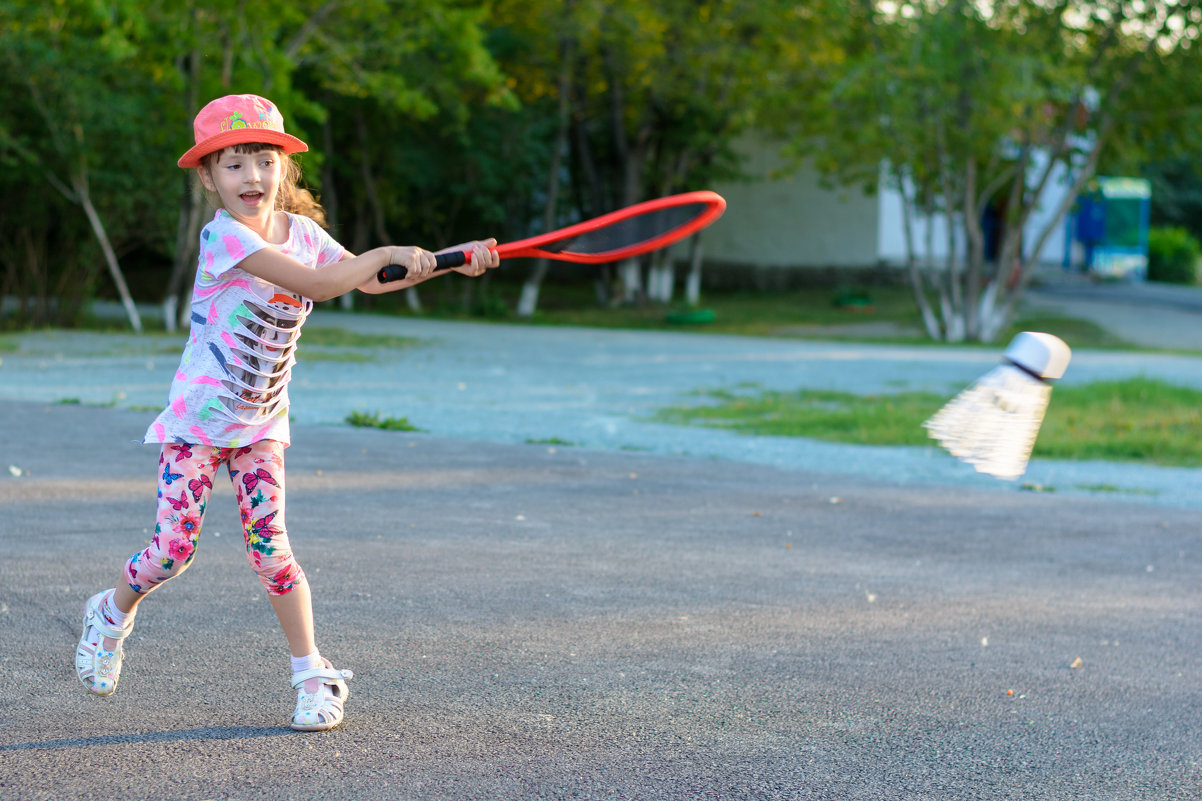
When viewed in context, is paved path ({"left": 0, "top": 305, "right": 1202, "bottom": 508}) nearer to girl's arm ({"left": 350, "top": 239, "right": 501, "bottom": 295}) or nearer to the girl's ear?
girl's arm ({"left": 350, "top": 239, "right": 501, "bottom": 295})

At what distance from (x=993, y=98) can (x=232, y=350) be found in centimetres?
1688

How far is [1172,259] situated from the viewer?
123ft

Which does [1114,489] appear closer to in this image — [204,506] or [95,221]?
[204,506]

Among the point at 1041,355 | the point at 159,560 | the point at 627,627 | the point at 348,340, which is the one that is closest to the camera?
the point at 1041,355

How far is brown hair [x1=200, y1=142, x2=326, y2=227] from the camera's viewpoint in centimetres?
355

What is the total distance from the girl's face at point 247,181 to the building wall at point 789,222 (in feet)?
89.2

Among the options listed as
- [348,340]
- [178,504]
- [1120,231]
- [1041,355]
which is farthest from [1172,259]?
[178,504]

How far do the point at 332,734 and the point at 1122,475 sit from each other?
674 cm

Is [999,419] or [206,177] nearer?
[999,419]

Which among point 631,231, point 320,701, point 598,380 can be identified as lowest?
point 598,380

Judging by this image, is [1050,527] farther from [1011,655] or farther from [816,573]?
[1011,655]

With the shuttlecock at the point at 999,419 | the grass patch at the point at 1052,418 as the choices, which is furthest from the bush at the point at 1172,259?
the shuttlecock at the point at 999,419

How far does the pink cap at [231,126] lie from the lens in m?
3.46

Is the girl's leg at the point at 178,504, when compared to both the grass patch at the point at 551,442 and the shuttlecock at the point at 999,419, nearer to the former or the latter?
the shuttlecock at the point at 999,419
